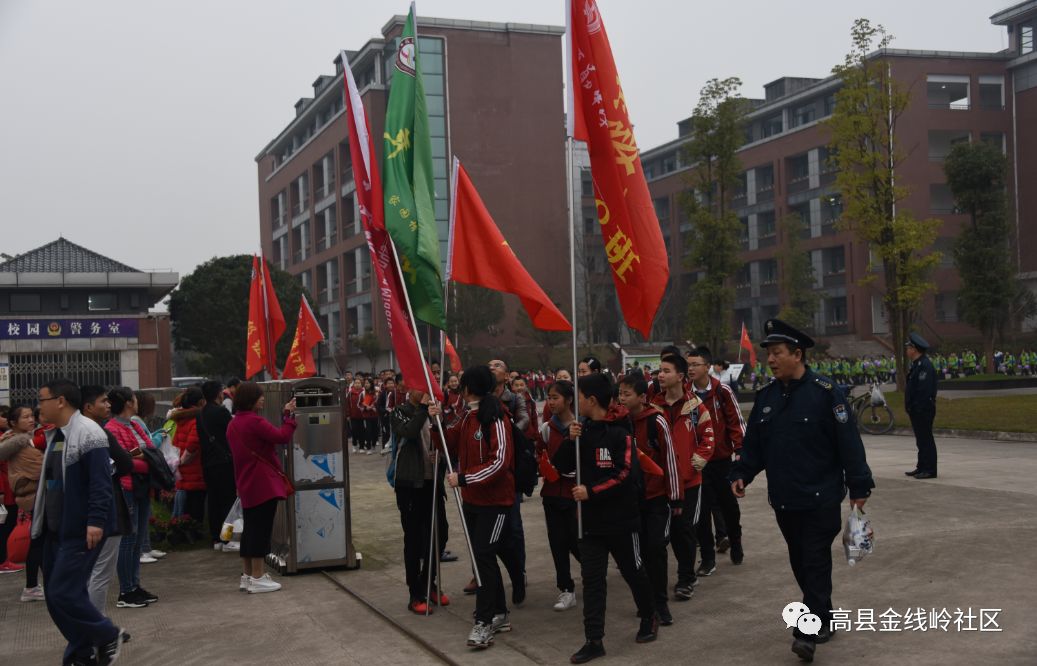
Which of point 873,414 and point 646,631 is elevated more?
point 873,414

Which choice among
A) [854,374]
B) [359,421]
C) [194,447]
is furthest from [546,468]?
[854,374]

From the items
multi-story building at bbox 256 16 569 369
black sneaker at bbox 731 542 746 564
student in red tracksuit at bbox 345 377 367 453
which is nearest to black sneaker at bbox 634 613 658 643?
black sneaker at bbox 731 542 746 564

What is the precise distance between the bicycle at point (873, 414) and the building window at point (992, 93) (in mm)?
46508

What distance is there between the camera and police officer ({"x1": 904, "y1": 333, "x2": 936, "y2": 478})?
43.8 ft

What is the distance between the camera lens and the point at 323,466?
9.52 m

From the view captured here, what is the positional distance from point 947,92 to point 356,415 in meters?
50.5

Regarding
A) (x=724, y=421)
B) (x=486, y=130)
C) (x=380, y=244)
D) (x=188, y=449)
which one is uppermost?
(x=486, y=130)

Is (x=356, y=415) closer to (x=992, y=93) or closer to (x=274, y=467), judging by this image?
(x=274, y=467)

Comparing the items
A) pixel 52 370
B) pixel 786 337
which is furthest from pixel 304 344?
pixel 52 370

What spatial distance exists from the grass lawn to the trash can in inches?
564

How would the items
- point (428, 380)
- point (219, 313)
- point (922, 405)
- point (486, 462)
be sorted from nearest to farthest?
point (486, 462), point (428, 380), point (922, 405), point (219, 313)

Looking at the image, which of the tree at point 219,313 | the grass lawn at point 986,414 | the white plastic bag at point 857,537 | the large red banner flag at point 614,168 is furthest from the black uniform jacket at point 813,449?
the tree at point 219,313

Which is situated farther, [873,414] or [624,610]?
[873,414]

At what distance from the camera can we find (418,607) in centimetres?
768
